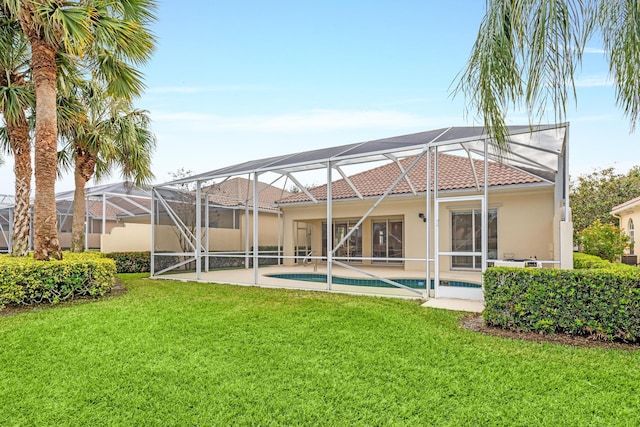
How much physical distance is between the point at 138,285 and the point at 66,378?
747 centimetres

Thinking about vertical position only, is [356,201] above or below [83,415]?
above

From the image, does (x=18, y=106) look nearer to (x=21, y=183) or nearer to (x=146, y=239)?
(x=21, y=183)

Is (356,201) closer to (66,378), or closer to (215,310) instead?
(215,310)

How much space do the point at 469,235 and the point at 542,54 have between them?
11690 millimetres

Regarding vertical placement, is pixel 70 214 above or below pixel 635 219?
above

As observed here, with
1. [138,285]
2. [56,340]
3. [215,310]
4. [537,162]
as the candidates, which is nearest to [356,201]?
[537,162]

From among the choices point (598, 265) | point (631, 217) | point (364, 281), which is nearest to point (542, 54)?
point (598, 265)

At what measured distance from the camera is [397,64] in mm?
11438

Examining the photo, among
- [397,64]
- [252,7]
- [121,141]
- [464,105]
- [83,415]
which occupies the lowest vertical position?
[83,415]

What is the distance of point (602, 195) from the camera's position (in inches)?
1006

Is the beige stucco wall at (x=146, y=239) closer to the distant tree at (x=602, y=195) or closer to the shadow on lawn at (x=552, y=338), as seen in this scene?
the shadow on lawn at (x=552, y=338)

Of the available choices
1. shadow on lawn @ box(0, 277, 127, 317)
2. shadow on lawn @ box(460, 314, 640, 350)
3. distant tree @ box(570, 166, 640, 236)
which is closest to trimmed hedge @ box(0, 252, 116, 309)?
shadow on lawn @ box(0, 277, 127, 317)

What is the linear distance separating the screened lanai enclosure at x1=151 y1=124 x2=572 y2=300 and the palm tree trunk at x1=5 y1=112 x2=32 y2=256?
399cm

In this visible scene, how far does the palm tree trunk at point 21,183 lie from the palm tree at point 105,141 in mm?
1955
